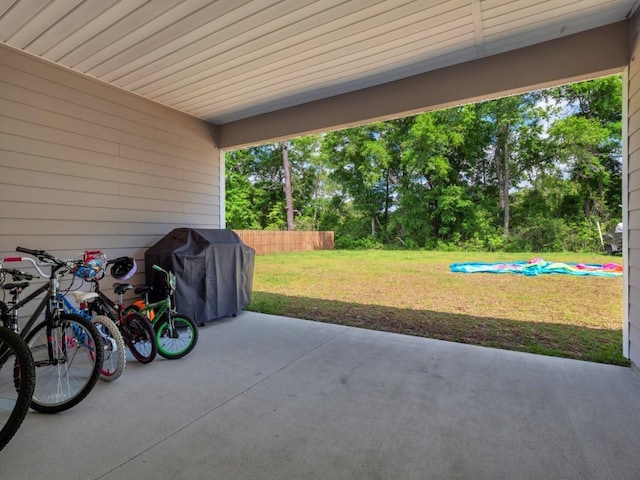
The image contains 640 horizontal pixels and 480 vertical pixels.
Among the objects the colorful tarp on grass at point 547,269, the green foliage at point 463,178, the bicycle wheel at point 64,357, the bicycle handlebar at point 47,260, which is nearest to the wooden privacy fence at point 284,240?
the green foliage at point 463,178

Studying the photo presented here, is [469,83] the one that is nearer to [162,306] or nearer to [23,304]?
[162,306]

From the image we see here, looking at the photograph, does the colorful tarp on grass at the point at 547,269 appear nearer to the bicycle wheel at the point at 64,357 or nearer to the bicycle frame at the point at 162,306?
the bicycle frame at the point at 162,306

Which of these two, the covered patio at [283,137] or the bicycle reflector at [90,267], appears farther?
the bicycle reflector at [90,267]

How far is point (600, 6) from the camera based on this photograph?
221 cm

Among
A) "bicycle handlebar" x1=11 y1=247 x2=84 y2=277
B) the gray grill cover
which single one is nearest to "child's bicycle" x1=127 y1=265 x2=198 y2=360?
the gray grill cover

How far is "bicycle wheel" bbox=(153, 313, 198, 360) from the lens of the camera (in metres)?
2.89

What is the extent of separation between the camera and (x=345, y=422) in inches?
72.4

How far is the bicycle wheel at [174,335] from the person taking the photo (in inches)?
114

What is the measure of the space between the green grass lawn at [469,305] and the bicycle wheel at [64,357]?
2.62 meters

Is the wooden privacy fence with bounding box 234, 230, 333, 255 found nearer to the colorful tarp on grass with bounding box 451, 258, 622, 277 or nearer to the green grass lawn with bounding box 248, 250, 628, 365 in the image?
the green grass lawn with bounding box 248, 250, 628, 365

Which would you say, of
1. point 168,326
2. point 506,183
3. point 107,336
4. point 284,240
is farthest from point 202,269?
point 506,183

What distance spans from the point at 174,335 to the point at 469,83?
137 inches

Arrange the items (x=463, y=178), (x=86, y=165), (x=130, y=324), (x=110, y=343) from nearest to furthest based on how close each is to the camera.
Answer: (x=110, y=343) → (x=130, y=324) → (x=86, y=165) → (x=463, y=178)

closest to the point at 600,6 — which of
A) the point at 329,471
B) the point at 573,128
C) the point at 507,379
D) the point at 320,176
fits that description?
the point at 507,379
